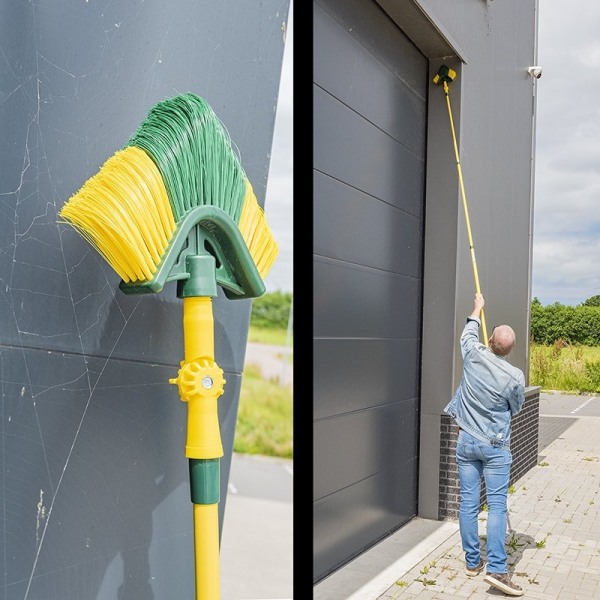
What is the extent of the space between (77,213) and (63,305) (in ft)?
0.40

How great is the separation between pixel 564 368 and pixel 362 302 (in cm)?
64

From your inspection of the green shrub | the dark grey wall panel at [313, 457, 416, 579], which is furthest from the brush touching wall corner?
the dark grey wall panel at [313, 457, 416, 579]

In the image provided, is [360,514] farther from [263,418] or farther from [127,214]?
[127,214]

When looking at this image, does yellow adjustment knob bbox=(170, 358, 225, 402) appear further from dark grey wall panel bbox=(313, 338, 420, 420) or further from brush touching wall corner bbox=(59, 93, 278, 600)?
dark grey wall panel bbox=(313, 338, 420, 420)

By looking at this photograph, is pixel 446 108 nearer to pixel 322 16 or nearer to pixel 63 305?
pixel 322 16

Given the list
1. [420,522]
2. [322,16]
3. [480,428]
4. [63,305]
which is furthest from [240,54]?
[420,522]

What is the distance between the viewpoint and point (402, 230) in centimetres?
227

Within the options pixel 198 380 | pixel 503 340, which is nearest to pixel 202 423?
pixel 198 380

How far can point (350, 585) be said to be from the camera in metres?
2.03

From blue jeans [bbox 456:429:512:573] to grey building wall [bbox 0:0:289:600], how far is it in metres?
1.13

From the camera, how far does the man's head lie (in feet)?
5.79

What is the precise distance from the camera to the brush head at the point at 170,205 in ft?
2.30

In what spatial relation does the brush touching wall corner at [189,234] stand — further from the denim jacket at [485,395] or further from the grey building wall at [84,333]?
the denim jacket at [485,395]

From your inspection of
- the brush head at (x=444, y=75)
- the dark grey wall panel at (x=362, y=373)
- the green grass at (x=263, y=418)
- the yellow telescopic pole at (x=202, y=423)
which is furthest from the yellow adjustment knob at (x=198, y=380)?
the brush head at (x=444, y=75)
